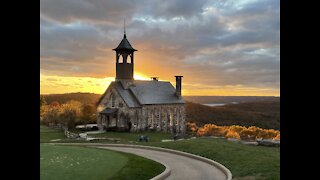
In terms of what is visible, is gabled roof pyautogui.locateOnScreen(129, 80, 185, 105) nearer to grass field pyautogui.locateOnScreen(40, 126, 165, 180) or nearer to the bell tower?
the bell tower

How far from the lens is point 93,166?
15.4 metres

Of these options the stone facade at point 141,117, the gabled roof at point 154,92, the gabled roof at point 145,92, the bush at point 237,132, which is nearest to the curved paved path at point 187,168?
the bush at point 237,132

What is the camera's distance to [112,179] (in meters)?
13.1

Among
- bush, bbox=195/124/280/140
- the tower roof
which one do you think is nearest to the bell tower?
the tower roof

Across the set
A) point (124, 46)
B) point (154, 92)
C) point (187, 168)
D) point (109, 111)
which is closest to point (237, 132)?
point (154, 92)

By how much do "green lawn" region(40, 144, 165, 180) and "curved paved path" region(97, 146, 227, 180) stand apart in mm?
866

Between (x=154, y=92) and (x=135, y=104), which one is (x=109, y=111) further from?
(x=154, y=92)
